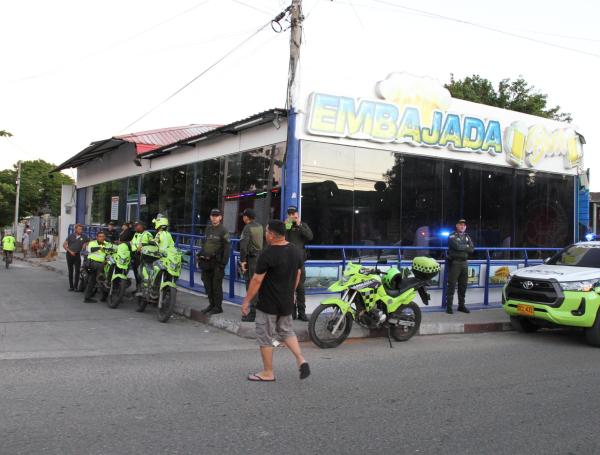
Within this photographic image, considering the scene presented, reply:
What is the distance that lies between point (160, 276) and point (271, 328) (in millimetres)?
4243

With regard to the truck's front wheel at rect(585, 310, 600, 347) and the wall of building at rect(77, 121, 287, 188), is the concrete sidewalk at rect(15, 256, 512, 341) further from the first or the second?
the wall of building at rect(77, 121, 287, 188)

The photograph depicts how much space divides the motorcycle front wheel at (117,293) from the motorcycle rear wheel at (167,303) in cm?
157

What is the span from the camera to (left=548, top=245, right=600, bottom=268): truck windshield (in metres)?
9.13

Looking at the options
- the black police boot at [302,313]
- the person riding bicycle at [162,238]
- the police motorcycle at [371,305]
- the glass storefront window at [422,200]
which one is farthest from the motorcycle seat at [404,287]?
the person riding bicycle at [162,238]

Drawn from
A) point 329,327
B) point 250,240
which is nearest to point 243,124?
point 250,240

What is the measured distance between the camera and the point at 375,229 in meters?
11.3

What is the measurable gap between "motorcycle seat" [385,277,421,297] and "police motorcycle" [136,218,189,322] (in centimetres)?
372

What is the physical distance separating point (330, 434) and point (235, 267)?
6.60m

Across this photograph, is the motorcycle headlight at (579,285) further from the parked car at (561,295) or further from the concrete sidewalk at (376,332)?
the concrete sidewalk at (376,332)

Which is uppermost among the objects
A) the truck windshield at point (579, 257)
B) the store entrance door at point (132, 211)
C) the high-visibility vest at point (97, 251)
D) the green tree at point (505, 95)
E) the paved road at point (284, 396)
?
the green tree at point (505, 95)

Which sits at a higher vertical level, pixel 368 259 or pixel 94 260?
pixel 368 259

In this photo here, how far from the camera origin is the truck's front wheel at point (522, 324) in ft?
31.0

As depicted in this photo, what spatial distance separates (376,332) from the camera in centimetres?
865

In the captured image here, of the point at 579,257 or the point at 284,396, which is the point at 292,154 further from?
the point at 284,396
